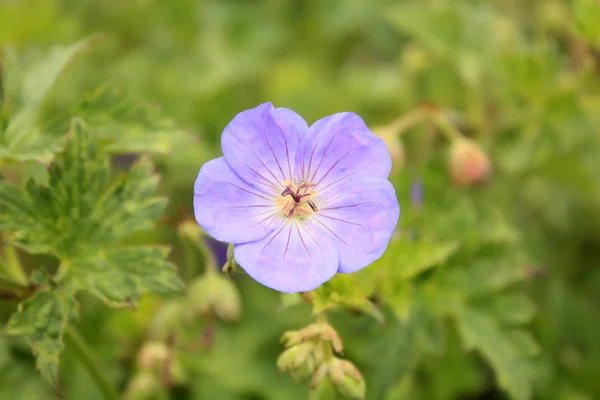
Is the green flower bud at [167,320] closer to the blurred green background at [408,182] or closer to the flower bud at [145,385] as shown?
the blurred green background at [408,182]

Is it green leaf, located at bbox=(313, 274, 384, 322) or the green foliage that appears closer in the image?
green leaf, located at bbox=(313, 274, 384, 322)

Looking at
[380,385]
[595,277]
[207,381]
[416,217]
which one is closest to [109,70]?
[207,381]

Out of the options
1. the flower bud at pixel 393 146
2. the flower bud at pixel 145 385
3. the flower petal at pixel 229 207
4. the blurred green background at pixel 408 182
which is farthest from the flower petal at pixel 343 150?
the flower bud at pixel 145 385

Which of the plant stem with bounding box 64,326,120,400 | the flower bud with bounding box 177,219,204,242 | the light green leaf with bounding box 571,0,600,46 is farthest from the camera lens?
the light green leaf with bounding box 571,0,600,46

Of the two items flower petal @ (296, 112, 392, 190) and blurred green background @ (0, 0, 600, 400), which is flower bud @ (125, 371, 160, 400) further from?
flower petal @ (296, 112, 392, 190)

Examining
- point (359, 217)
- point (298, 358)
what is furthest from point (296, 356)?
point (359, 217)

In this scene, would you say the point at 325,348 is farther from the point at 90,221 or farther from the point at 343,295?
the point at 90,221

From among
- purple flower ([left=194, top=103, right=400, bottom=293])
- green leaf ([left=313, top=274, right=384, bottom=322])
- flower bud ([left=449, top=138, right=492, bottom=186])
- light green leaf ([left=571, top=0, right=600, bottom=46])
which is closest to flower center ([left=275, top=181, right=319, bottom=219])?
purple flower ([left=194, top=103, right=400, bottom=293])
